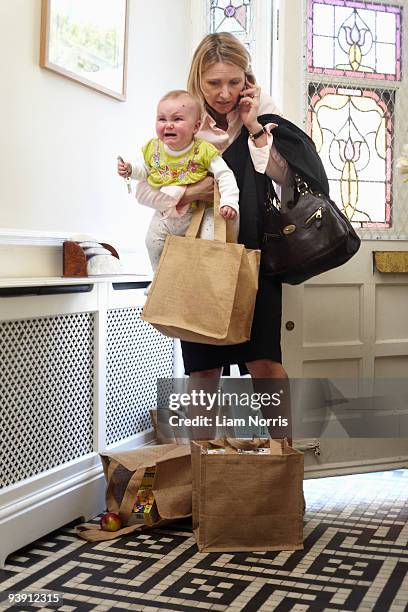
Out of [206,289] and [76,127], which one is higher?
[76,127]

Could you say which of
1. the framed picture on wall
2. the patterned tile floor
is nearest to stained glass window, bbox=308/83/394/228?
the framed picture on wall

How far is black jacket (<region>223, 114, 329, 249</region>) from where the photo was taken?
257 cm

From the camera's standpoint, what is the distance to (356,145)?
3281mm

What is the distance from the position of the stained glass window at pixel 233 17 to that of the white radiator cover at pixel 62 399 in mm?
1354

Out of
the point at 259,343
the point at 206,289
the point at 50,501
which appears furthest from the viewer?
the point at 259,343

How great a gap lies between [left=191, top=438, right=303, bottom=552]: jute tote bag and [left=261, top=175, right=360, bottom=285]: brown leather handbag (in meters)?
0.57

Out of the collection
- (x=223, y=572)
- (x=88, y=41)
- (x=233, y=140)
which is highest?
(x=88, y=41)

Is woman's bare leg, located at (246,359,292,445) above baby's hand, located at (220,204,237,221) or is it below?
below

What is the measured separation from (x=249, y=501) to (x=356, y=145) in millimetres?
1561

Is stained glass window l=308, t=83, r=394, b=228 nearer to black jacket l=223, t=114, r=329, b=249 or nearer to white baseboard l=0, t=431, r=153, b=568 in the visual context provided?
black jacket l=223, t=114, r=329, b=249

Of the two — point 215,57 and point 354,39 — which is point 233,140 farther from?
point 354,39

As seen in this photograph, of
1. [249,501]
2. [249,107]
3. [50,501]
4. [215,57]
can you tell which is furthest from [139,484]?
[215,57]

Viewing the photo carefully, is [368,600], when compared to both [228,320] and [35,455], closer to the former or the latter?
[228,320]

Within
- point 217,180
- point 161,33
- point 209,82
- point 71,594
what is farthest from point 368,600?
point 161,33
